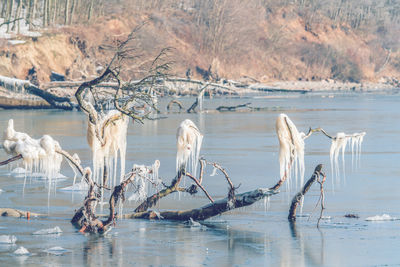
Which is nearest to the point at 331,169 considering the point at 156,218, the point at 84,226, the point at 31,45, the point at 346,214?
the point at 346,214

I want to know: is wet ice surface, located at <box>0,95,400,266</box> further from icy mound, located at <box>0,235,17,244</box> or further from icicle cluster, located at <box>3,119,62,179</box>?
icicle cluster, located at <box>3,119,62,179</box>

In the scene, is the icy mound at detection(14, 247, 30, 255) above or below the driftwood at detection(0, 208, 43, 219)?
below

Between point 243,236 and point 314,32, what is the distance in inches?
4217

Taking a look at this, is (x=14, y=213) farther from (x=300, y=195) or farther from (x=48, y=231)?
(x=300, y=195)

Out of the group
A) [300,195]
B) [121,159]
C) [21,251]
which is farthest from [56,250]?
[300,195]

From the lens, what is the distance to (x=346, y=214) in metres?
15.9

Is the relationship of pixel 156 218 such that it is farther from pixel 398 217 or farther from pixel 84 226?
pixel 398 217

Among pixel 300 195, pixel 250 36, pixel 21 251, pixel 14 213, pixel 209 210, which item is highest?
pixel 250 36

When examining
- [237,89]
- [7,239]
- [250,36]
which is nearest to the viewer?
[7,239]

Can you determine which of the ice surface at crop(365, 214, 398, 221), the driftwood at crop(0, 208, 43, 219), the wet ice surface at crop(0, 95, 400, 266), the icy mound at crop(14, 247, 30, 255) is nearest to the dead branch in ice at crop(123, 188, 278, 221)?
the wet ice surface at crop(0, 95, 400, 266)

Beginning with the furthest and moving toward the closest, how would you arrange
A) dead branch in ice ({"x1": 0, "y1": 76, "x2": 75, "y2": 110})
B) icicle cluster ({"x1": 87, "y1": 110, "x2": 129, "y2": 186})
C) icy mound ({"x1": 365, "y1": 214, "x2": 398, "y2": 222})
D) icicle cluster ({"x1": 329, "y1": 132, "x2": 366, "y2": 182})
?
dead branch in ice ({"x1": 0, "y1": 76, "x2": 75, "y2": 110}), icy mound ({"x1": 365, "y1": 214, "x2": 398, "y2": 222}), icicle cluster ({"x1": 329, "y1": 132, "x2": 366, "y2": 182}), icicle cluster ({"x1": 87, "y1": 110, "x2": 129, "y2": 186})

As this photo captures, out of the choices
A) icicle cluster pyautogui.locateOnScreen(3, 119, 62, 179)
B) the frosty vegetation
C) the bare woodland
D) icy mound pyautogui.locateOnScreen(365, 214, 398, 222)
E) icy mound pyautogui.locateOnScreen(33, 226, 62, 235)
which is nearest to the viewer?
icicle cluster pyautogui.locateOnScreen(3, 119, 62, 179)

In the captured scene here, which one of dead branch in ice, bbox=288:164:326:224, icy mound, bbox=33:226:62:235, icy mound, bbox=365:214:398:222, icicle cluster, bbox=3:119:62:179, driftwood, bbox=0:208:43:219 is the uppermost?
icicle cluster, bbox=3:119:62:179

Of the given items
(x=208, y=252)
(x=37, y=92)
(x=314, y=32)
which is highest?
(x=314, y=32)
